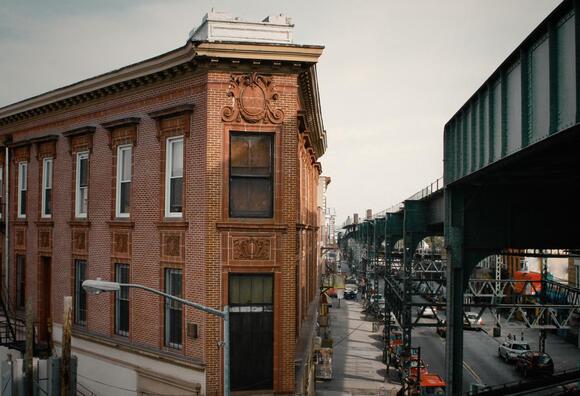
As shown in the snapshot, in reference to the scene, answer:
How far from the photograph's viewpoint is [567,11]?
29.8ft

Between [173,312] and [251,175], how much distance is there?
5.25 meters

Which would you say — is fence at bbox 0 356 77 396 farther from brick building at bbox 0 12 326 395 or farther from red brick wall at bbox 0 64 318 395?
red brick wall at bbox 0 64 318 395

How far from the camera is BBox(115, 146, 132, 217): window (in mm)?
18969

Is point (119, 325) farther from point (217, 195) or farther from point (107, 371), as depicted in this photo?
point (217, 195)

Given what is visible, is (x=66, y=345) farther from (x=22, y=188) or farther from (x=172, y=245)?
(x=22, y=188)

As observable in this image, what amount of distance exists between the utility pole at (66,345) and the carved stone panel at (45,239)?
7403 mm

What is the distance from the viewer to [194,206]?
16266mm

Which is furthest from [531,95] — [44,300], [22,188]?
[22,188]

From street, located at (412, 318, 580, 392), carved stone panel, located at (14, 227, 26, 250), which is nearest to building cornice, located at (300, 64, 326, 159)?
carved stone panel, located at (14, 227, 26, 250)

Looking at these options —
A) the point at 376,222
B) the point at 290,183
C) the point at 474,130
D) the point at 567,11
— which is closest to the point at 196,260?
the point at 290,183

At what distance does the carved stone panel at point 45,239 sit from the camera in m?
22.8

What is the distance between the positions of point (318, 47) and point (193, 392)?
35.5 feet

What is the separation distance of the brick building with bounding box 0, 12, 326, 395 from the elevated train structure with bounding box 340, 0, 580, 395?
5370 mm

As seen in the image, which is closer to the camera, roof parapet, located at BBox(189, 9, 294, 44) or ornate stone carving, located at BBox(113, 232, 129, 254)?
roof parapet, located at BBox(189, 9, 294, 44)
